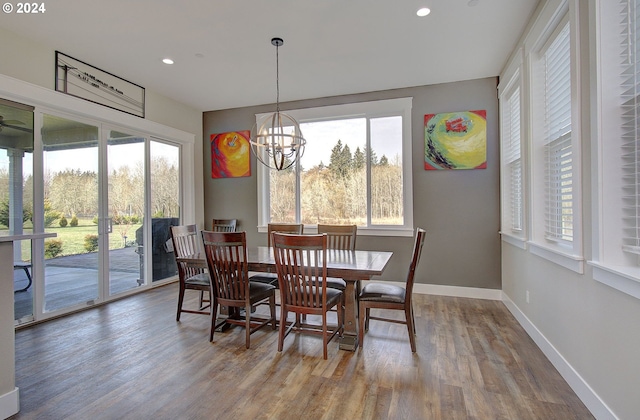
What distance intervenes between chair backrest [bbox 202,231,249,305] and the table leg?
873 mm

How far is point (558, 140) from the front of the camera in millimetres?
2494

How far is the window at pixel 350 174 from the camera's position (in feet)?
14.9

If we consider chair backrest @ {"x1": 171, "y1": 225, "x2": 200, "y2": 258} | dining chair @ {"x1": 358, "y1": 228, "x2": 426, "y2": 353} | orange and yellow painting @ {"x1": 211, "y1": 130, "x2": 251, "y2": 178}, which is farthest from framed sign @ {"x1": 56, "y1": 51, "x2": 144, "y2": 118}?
dining chair @ {"x1": 358, "y1": 228, "x2": 426, "y2": 353}

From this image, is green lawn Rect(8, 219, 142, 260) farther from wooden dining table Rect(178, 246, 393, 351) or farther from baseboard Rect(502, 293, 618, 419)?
baseboard Rect(502, 293, 618, 419)

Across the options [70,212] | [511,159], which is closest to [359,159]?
[511,159]

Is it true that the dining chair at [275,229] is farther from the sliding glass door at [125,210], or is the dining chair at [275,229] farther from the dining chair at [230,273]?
the sliding glass door at [125,210]

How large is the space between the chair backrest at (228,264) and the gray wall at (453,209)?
236 centimetres

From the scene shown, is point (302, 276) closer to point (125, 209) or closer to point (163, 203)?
point (125, 209)

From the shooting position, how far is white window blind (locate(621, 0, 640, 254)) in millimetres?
1601

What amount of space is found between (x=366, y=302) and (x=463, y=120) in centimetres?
293

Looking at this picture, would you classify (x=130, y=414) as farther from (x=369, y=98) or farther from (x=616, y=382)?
(x=369, y=98)

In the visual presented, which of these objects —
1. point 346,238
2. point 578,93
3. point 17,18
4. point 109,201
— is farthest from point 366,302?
point 17,18

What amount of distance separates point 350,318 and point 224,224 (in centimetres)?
340

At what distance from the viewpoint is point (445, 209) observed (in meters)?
4.32
